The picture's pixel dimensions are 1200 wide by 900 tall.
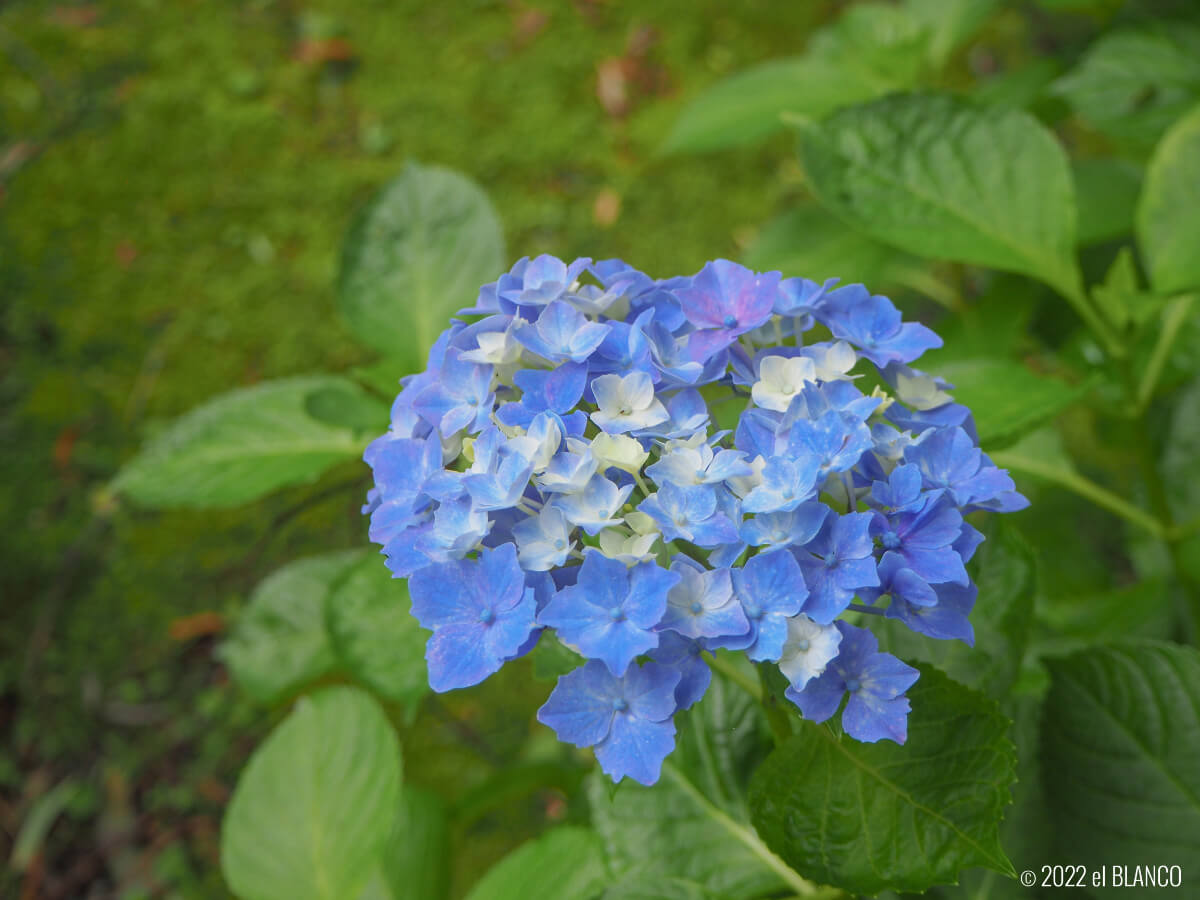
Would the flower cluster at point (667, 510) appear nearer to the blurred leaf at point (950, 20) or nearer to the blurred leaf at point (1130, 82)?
the blurred leaf at point (1130, 82)

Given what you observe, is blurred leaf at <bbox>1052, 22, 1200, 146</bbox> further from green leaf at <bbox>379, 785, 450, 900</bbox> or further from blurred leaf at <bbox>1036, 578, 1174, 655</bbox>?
green leaf at <bbox>379, 785, 450, 900</bbox>

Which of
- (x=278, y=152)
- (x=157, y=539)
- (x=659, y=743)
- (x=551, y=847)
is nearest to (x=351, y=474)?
(x=157, y=539)

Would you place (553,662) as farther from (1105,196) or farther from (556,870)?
(1105,196)

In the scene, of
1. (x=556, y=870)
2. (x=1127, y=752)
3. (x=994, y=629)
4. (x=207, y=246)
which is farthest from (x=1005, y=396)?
(x=207, y=246)

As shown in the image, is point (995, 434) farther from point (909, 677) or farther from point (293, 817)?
point (293, 817)

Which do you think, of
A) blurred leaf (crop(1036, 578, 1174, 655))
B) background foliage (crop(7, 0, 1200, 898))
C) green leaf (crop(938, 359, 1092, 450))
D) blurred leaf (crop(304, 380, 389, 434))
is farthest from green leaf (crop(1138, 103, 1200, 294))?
blurred leaf (crop(304, 380, 389, 434))

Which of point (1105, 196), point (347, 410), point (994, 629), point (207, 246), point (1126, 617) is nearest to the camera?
point (994, 629)
